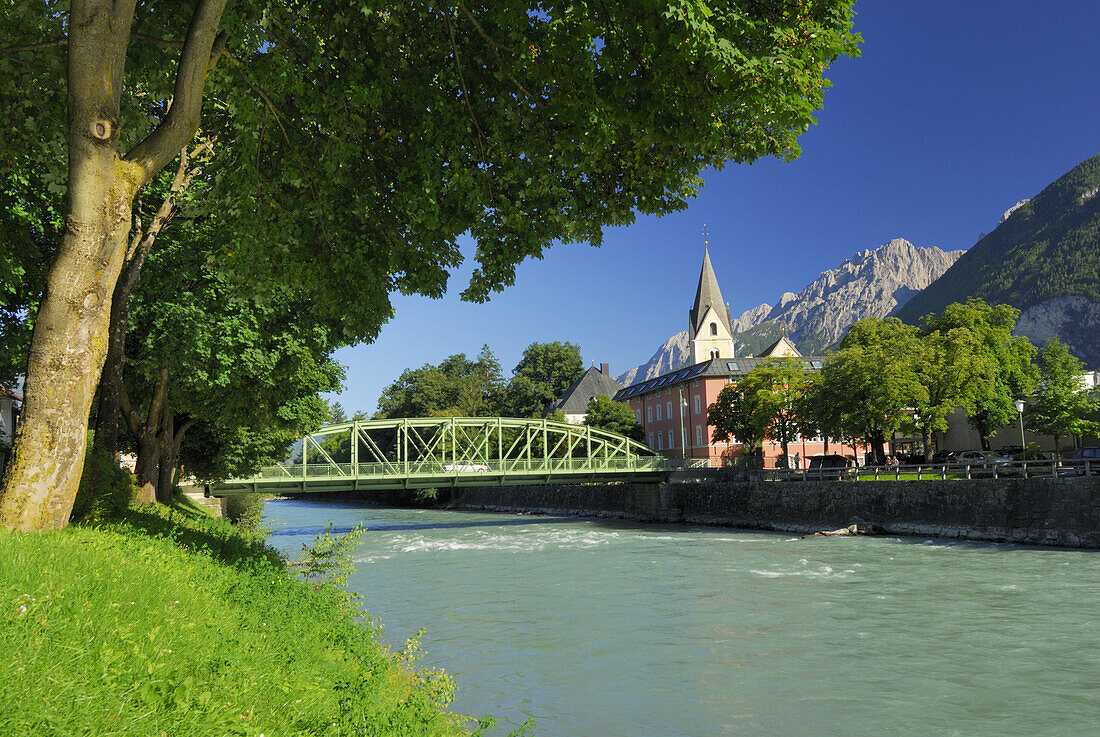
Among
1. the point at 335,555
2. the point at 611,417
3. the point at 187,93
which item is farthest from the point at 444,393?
the point at 187,93

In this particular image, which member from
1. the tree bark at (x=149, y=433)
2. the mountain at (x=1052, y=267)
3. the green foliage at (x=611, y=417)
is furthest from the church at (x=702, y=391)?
the mountain at (x=1052, y=267)

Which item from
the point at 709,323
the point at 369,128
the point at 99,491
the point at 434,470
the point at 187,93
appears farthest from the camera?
the point at 709,323

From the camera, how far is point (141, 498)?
16906 millimetres

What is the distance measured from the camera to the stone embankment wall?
24.2m

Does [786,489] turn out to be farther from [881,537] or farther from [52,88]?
[52,88]

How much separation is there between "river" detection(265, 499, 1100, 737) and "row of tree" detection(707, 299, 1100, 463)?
1133cm

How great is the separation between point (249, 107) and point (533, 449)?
61099 millimetres

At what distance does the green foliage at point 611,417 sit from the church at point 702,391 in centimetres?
437

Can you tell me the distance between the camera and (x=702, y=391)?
68.1 m

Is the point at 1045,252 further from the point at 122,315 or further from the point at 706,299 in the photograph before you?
the point at 122,315

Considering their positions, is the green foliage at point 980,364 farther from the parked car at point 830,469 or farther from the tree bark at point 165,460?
the tree bark at point 165,460

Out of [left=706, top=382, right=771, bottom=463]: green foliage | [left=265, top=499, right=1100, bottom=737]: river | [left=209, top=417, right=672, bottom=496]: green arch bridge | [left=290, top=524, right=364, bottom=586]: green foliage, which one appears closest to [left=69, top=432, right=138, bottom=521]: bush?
[left=290, top=524, right=364, bottom=586]: green foliage

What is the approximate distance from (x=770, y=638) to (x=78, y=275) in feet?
36.8

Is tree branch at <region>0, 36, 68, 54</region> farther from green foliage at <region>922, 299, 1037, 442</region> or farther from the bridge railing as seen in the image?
green foliage at <region>922, 299, 1037, 442</region>
